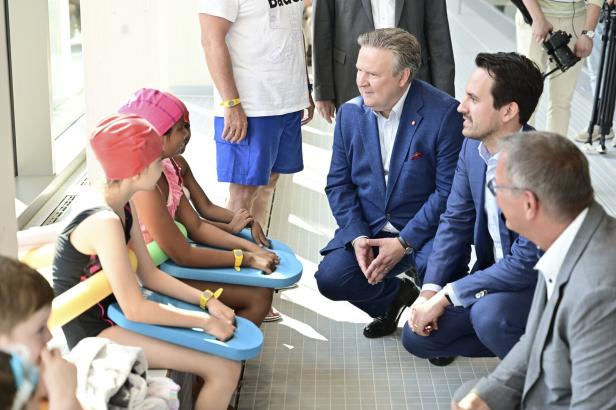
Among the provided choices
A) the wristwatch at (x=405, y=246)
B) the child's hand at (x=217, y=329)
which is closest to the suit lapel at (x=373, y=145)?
the wristwatch at (x=405, y=246)

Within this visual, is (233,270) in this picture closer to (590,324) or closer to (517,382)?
(517,382)

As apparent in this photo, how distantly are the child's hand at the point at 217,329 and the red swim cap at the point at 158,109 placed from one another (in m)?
0.72

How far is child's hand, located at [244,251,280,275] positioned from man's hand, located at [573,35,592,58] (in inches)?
134

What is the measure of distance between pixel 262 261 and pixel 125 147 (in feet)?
2.70

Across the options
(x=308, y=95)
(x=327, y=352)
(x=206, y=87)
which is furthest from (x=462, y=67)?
(x=327, y=352)

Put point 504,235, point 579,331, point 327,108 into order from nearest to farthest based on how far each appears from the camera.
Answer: point 579,331 → point 504,235 → point 327,108

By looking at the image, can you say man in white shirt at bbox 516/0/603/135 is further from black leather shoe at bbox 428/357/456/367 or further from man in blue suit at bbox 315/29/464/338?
black leather shoe at bbox 428/357/456/367

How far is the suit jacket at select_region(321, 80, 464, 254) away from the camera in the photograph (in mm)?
3889

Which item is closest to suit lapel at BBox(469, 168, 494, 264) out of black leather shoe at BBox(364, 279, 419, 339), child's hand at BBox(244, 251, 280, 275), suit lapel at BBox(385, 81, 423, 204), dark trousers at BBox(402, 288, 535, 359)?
dark trousers at BBox(402, 288, 535, 359)

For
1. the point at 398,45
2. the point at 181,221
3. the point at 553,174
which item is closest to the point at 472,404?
the point at 553,174

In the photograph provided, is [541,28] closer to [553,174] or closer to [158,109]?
[158,109]

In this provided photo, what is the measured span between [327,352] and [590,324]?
6.09 ft

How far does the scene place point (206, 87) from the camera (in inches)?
367

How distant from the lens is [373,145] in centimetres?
396
